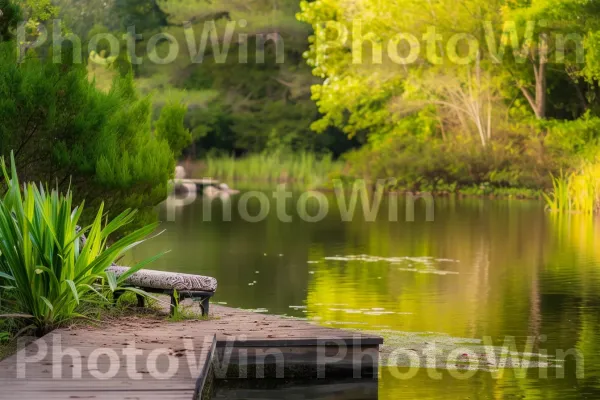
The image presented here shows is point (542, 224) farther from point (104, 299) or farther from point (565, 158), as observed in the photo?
point (104, 299)

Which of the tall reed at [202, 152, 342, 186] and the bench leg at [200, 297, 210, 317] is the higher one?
the bench leg at [200, 297, 210, 317]

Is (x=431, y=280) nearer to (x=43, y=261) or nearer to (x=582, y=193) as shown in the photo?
(x=43, y=261)

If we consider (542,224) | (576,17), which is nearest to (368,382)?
(542,224)

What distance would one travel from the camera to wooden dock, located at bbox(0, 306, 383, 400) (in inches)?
342

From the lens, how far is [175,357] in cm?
980

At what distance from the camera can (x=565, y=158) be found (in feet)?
134

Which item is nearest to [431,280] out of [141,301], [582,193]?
[141,301]

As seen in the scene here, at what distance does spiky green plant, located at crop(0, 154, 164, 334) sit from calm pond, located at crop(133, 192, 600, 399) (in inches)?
102

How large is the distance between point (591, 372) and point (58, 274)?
14.5 ft

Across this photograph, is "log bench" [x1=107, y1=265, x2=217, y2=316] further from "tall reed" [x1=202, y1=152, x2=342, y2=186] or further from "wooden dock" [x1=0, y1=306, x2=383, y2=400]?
"tall reed" [x1=202, y1=152, x2=342, y2=186]

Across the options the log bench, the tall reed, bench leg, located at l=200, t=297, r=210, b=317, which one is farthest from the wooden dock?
the tall reed

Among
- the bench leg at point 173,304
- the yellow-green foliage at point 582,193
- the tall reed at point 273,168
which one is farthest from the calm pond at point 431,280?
the tall reed at point 273,168

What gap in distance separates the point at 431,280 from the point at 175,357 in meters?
9.27

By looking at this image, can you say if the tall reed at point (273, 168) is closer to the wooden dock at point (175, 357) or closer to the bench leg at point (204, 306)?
the bench leg at point (204, 306)
